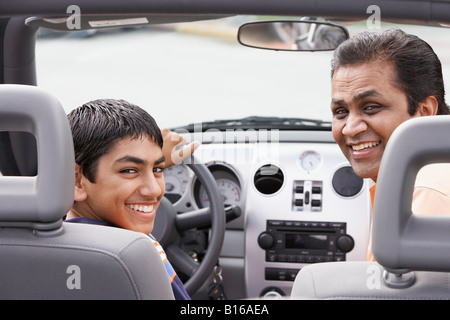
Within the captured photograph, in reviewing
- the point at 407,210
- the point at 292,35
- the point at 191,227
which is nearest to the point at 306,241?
the point at 191,227

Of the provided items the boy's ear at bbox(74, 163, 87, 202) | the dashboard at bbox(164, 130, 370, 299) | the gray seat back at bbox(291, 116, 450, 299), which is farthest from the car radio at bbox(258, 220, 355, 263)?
the gray seat back at bbox(291, 116, 450, 299)

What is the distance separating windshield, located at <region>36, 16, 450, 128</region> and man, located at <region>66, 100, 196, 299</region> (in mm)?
6002

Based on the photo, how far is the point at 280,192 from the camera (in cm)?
397

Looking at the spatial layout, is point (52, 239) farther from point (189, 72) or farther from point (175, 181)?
point (189, 72)

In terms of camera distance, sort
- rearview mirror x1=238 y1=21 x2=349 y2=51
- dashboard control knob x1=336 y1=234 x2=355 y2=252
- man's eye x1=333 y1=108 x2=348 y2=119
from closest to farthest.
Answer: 1. man's eye x1=333 y1=108 x2=348 y2=119
2. rearview mirror x1=238 y1=21 x2=349 y2=51
3. dashboard control knob x1=336 y1=234 x2=355 y2=252

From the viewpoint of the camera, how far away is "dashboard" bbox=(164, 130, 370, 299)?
3906 mm

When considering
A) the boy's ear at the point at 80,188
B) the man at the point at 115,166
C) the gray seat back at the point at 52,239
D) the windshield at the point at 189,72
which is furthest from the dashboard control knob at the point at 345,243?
the windshield at the point at 189,72

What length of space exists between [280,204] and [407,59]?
5.76ft

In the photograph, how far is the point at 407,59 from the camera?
7.62 ft

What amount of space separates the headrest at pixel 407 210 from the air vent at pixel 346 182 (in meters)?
2.60

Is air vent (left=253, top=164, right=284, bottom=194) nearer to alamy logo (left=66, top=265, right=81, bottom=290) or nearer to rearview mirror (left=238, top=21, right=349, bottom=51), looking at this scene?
rearview mirror (left=238, top=21, right=349, bottom=51)

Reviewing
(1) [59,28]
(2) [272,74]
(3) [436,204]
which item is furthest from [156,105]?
(3) [436,204]

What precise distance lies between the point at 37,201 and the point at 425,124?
2.45 feet

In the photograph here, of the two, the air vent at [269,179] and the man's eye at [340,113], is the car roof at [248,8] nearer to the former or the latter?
the man's eye at [340,113]
